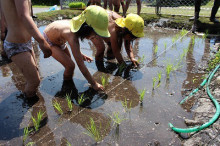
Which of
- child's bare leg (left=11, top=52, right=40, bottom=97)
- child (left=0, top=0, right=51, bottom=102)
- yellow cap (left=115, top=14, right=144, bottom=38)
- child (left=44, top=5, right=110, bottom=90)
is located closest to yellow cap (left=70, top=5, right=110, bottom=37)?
child (left=44, top=5, right=110, bottom=90)

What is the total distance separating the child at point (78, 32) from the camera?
2.23 meters

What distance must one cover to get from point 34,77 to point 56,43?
795 millimetres

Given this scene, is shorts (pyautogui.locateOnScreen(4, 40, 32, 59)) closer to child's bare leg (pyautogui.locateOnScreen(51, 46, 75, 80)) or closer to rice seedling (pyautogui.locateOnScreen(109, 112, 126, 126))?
child's bare leg (pyautogui.locateOnScreen(51, 46, 75, 80))

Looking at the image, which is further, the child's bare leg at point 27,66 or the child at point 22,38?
the child's bare leg at point 27,66

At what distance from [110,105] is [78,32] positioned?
0.97m

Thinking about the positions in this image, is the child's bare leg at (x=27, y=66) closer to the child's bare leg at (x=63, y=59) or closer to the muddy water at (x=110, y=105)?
the muddy water at (x=110, y=105)

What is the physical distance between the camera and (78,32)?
2.36m

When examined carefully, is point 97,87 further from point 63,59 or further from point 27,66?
point 27,66

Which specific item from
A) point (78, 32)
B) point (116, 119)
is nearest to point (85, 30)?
point (78, 32)

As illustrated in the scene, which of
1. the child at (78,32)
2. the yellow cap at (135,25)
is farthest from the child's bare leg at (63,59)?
the yellow cap at (135,25)

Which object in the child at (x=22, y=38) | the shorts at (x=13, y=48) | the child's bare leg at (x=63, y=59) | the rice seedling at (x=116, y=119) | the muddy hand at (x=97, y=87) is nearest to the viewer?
the child at (x=22, y=38)

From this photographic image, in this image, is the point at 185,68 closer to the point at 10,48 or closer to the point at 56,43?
the point at 56,43

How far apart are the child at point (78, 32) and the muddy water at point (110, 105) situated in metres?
0.32

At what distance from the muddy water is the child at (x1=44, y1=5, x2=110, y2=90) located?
322 mm
